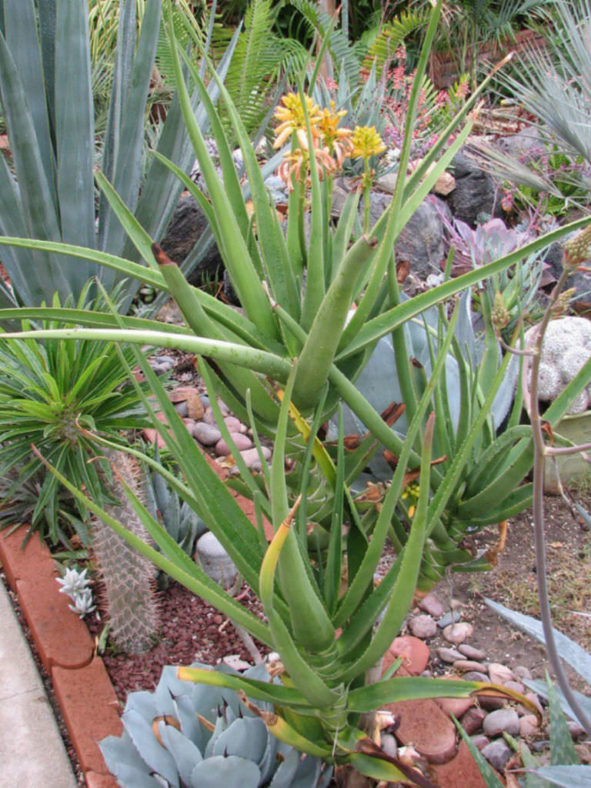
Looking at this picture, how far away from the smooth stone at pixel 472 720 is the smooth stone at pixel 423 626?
9.8 inches

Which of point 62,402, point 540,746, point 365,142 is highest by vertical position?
point 365,142

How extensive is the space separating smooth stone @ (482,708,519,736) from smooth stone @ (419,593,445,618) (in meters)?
0.36

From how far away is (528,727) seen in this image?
158 centimetres

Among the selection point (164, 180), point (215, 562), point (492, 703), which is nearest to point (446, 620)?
point (492, 703)

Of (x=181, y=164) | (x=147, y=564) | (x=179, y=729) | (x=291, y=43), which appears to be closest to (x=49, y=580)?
(x=147, y=564)

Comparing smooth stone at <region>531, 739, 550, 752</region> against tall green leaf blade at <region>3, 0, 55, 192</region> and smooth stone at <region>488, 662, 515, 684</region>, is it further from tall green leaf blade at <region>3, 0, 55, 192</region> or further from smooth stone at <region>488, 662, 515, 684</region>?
tall green leaf blade at <region>3, 0, 55, 192</region>

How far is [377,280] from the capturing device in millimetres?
989

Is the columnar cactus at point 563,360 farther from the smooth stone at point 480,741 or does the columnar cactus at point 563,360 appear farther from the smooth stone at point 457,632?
the smooth stone at point 480,741

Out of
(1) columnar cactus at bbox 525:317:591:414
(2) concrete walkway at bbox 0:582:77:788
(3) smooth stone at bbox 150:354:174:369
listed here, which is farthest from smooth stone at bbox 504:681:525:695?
(3) smooth stone at bbox 150:354:174:369

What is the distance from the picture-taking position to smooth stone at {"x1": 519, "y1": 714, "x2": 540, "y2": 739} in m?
1.57

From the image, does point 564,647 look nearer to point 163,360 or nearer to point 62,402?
point 62,402

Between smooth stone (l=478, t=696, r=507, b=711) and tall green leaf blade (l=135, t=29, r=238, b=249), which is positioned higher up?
tall green leaf blade (l=135, t=29, r=238, b=249)

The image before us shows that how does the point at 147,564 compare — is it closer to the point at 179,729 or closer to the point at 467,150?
the point at 179,729

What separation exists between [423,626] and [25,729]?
989mm
